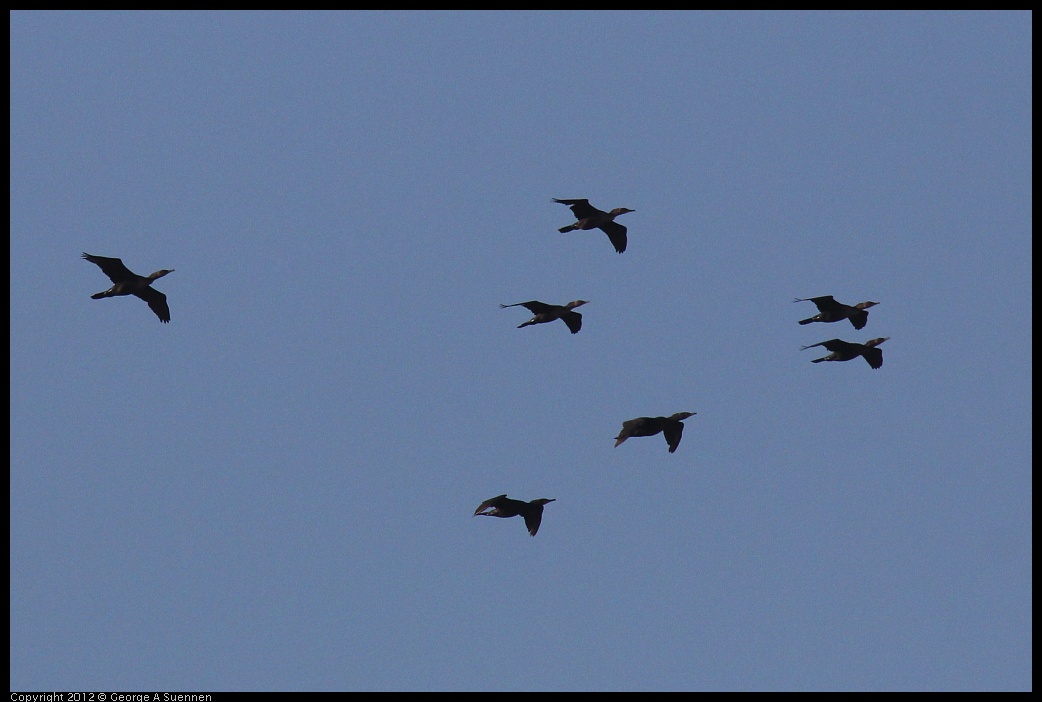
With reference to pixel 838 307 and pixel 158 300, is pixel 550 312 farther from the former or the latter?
pixel 158 300

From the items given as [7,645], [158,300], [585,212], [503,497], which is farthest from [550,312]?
[7,645]

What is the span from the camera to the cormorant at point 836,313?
29969 mm

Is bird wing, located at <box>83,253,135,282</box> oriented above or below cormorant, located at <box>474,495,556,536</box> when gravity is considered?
above

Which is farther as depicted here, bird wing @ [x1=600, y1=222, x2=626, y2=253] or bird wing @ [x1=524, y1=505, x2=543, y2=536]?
bird wing @ [x1=600, y1=222, x2=626, y2=253]

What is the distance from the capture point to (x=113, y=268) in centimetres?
3042

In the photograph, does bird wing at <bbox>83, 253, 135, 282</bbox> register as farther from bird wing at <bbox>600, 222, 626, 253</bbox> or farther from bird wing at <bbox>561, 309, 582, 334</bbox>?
bird wing at <bbox>600, 222, 626, 253</bbox>

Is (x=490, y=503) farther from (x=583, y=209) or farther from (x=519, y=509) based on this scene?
(x=583, y=209)

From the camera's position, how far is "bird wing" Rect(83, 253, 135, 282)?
30.0 meters

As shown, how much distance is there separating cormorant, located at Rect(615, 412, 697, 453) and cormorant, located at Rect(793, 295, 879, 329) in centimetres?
363

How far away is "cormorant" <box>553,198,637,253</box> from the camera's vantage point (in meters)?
30.8

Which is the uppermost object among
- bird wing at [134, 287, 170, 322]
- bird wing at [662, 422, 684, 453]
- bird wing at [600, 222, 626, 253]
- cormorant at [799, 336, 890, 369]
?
bird wing at [600, 222, 626, 253]

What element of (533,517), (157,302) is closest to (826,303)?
(533,517)

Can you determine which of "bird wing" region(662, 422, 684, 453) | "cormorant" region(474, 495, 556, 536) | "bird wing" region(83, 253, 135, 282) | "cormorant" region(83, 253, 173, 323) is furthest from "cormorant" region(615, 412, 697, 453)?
"bird wing" region(83, 253, 135, 282)

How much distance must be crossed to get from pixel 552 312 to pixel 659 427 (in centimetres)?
410
